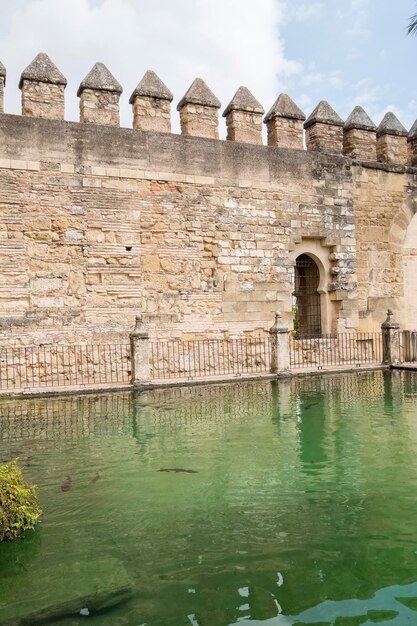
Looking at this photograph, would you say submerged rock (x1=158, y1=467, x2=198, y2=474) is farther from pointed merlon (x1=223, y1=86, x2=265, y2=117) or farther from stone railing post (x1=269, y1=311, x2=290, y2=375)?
pointed merlon (x1=223, y1=86, x2=265, y2=117)

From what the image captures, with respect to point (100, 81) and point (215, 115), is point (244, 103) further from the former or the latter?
point (100, 81)

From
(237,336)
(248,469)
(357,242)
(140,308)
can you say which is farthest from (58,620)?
(357,242)

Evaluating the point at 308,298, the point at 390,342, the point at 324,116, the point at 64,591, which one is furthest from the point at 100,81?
the point at 64,591

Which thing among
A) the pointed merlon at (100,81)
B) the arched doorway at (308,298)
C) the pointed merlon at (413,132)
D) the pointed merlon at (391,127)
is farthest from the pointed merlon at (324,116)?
the pointed merlon at (100,81)

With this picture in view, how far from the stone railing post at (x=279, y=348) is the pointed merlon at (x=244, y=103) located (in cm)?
469

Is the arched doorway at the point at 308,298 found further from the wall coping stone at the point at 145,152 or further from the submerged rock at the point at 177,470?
the submerged rock at the point at 177,470

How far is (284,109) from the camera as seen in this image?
519 inches

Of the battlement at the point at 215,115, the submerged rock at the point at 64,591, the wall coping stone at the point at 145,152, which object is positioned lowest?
the submerged rock at the point at 64,591

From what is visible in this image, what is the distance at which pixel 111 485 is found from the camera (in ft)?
15.3

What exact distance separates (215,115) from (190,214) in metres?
2.21

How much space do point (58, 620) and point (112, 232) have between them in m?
9.60

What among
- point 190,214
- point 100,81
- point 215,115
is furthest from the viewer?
point 215,115

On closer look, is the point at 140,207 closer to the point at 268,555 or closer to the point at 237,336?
the point at 237,336

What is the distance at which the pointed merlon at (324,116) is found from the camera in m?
13.6
